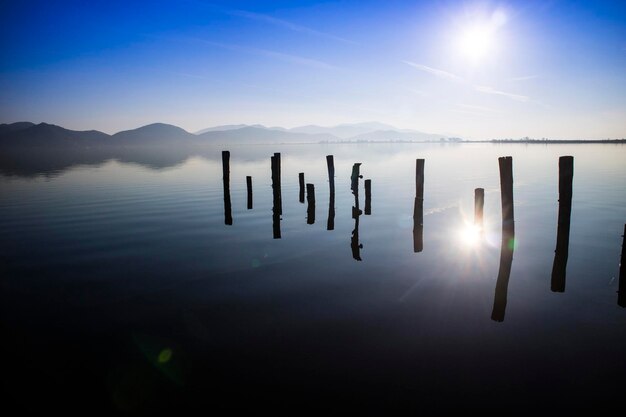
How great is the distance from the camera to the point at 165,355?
750 centimetres

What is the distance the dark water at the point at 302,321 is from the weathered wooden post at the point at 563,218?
2.55ft

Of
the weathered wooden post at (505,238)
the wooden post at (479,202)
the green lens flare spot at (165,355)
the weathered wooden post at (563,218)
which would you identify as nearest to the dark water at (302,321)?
the green lens flare spot at (165,355)

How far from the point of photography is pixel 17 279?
37.3ft

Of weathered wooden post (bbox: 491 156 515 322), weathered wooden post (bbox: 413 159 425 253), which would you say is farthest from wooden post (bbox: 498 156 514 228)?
weathered wooden post (bbox: 413 159 425 253)

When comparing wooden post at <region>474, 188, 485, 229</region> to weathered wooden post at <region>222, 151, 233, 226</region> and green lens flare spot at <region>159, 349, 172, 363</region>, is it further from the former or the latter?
green lens flare spot at <region>159, 349, 172, 363</region>

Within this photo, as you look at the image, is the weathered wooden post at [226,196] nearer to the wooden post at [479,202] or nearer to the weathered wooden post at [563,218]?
the wooden post at [479,202]

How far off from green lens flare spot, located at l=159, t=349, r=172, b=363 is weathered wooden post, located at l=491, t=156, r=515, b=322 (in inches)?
315

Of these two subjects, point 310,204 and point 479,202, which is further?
point 310,204

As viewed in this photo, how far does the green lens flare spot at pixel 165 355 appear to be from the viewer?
7344 mm

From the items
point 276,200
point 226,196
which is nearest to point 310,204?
point 276,200

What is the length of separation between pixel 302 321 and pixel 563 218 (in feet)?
24.4

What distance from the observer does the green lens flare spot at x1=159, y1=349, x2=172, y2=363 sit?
734 centimetres

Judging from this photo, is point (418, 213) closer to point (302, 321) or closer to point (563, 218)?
point (563, 218)

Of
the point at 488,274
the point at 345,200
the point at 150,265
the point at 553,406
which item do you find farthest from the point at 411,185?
the point at 553,406
